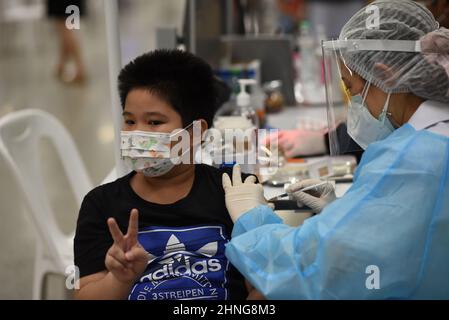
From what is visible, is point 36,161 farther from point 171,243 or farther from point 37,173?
point 171,243

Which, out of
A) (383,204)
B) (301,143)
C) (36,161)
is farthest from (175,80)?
(36,161)

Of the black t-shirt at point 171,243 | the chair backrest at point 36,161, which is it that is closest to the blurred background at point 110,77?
the chair backrest at point 36,161

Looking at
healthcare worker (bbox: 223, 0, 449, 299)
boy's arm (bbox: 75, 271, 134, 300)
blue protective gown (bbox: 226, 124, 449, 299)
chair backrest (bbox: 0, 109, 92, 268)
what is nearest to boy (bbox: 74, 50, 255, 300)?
boy's arm (bbox: 75, 271, 134, 300)

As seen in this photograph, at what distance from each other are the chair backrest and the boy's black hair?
771mm

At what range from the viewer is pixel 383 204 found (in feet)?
4.10

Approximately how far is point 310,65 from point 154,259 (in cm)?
263

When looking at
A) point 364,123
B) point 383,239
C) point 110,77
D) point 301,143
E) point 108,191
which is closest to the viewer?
point 383,239

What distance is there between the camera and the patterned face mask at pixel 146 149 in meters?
1.53

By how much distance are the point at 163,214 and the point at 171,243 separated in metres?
0.07

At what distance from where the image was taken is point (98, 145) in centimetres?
493

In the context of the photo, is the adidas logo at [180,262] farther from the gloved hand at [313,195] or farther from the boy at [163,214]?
the gloved hand at [313,195]

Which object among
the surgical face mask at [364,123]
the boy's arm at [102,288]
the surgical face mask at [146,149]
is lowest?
the boy's arm at [102,288]

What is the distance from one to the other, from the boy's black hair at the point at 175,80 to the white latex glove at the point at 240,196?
190mm

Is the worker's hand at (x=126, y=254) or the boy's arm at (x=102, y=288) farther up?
the worker's hand at (x=126, y=254)
